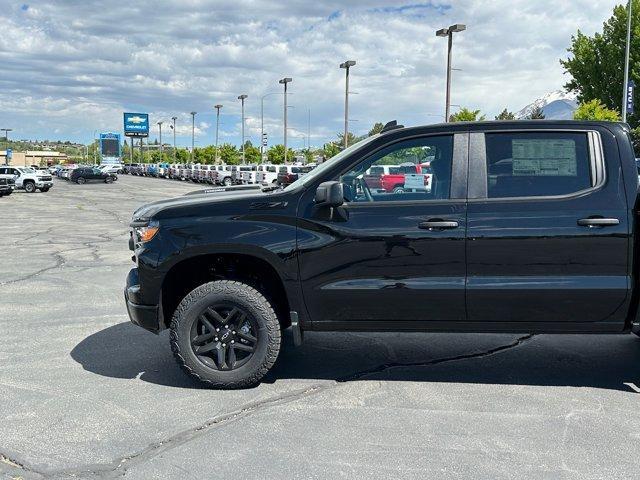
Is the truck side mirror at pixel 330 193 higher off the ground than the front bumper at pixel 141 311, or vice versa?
the truck side mirror at pixel 330 193

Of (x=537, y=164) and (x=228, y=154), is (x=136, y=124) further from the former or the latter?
(x=537, y=164)

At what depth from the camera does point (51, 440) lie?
385cm

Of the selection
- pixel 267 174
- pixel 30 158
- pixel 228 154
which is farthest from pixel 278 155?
pixel 30 158

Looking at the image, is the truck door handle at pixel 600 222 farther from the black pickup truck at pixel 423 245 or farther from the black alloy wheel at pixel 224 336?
the black alloy wheel at pixel 224 336

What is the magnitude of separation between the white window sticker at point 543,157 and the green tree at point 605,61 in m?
45.3

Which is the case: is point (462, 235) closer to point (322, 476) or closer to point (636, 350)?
point (322, 476)

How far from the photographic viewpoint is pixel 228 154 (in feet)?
290

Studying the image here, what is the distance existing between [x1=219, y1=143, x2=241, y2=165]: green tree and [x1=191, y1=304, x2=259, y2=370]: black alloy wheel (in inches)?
3270

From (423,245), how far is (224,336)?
158 cm

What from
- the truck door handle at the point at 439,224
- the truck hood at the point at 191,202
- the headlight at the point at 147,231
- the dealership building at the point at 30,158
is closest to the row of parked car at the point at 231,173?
the truck hood at the point at 191,202

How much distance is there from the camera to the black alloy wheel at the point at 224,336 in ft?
15.4

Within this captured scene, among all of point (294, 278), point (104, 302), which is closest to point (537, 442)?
point (294, 278)

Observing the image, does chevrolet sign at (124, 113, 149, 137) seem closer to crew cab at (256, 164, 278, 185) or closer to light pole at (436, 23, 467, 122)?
crew cab at (256, 164, 278, 185)

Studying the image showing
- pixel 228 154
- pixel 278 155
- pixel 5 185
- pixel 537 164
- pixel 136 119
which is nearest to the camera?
pixel 537 164
